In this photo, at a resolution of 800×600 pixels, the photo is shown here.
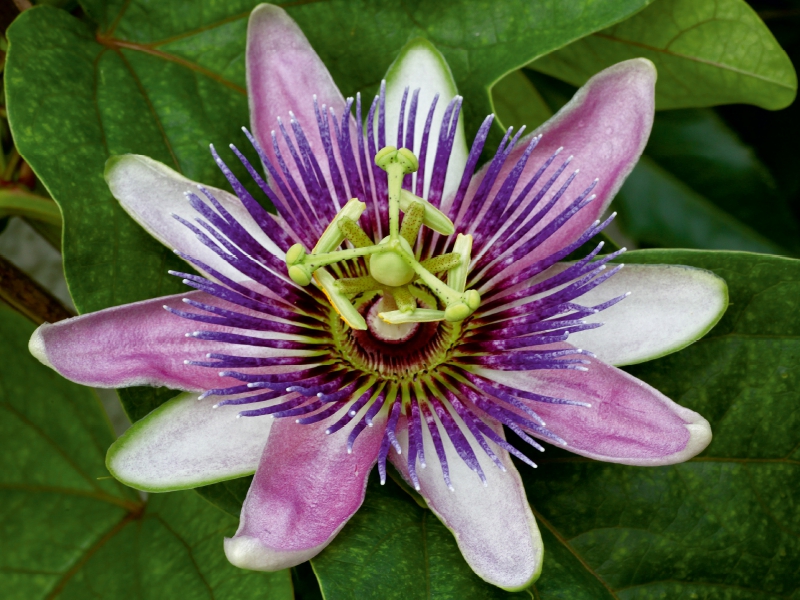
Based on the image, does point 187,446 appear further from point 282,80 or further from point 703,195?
point 703,195

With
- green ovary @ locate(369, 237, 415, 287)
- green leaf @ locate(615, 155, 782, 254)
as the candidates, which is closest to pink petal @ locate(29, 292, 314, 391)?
green ovary @ locate(369, 237, 415, 287)

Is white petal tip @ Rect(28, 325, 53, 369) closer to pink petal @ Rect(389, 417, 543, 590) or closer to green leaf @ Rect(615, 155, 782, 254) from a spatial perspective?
pink petal @ Rect(389, 417, 543, 590)

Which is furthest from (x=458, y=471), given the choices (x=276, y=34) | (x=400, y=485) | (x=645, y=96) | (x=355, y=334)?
(x=276, y=34)

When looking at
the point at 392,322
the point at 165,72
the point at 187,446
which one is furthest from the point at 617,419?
the point at 165,72

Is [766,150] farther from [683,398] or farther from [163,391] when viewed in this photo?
[163,391]

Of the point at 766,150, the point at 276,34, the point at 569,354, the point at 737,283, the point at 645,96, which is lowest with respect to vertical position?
the point at 766,150

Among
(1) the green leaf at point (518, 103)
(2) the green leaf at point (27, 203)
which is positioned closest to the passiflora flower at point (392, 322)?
(2) the green leaf at point (27, 203)

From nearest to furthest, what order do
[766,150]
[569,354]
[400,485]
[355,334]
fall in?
1. [569,354]
2. [400,485]
3. [355,334]
4. [766,150]
